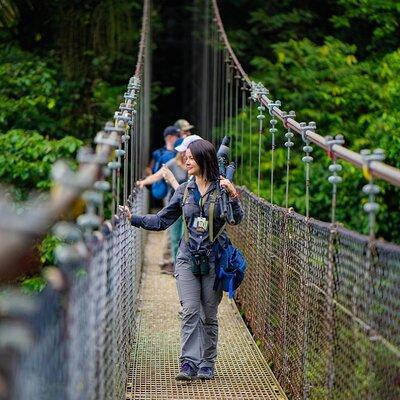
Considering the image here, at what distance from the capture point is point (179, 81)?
14.6 metres

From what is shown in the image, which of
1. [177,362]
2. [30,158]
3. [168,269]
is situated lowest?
[168,269]

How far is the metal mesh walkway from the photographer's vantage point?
3.65 metres

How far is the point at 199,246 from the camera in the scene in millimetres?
3639

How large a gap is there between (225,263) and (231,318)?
163 centimetres

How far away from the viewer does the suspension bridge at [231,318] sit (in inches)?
63.8

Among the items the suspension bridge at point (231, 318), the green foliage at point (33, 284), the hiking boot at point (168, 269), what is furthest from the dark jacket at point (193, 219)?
the hiking boot at point (168, 269)

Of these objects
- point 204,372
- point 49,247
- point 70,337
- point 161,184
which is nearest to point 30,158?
point 49,247

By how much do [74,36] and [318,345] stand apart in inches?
334

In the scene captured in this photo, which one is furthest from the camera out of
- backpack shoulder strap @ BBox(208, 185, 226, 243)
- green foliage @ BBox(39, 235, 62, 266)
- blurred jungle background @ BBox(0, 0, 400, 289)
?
blurred jungle background @ BBox(0, 0, 400, 289)

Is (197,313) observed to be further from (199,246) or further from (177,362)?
(177,362)

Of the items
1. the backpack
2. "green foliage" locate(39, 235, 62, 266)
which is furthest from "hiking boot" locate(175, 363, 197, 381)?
"green foliage" locate(39, 235, 62, 266)

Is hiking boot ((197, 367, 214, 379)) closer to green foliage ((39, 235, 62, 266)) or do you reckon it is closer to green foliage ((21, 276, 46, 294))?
green foliage ((21, 276, 46, 294))

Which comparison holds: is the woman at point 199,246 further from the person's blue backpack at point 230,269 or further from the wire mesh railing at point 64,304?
the wire mesh railing at point 64,304

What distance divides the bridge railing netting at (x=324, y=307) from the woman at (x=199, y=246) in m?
0.28
